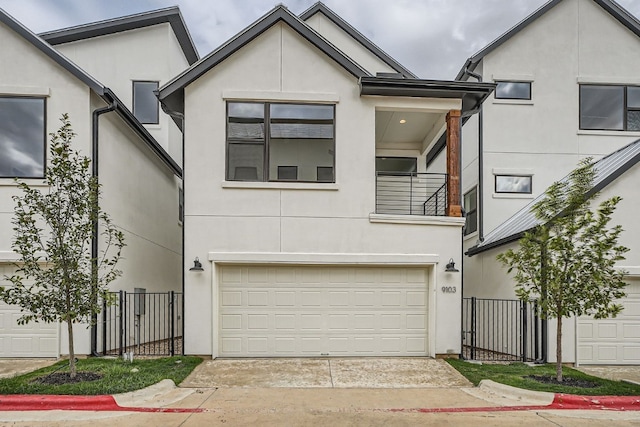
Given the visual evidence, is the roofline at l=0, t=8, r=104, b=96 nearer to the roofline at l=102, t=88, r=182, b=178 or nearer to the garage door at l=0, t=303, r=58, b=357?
the roofline at l=102, t=88, r=182, b=178

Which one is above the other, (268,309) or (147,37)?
(147,37)

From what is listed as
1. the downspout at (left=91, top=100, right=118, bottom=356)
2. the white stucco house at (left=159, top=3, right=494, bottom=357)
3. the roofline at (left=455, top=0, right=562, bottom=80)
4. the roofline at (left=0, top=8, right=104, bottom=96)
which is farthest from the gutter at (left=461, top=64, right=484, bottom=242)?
the roofline at (left=0, top=8, right=104, bottom=96)

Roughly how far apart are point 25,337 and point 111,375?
337 centimetres

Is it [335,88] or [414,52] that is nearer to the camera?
[335,88]

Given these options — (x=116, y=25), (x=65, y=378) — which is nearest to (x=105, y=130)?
(x=65, y=378)

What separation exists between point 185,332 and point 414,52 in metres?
36.6

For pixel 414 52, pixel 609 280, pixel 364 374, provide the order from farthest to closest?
pixel 414 52
pixel 364 374
pixel 609 280

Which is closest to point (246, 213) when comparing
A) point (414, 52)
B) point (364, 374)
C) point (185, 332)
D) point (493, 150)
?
point (185, 332)

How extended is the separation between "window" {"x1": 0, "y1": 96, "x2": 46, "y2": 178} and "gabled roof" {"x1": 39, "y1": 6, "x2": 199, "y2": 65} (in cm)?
679

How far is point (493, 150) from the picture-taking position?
15.2 meters

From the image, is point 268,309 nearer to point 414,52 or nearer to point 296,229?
point 296,229

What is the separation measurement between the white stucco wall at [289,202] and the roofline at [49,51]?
217cm

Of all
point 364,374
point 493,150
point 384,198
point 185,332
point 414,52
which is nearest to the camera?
point 364,374

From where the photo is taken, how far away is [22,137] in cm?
1067
